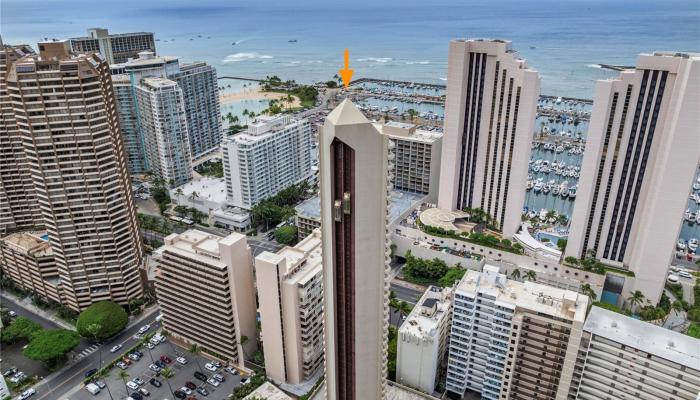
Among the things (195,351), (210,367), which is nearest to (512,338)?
(210,367)

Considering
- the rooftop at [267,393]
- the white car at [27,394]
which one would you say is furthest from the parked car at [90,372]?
the rooftop at [267,393]

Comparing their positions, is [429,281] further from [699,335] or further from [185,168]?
[185,168]

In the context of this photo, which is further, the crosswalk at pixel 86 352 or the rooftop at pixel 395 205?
the rooftop at pixel 395 205

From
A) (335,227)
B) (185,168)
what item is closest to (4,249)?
(185,168)

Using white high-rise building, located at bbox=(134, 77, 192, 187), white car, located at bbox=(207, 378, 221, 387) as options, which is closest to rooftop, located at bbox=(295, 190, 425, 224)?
white car, located at bbox=(207, 378, 221, 387)

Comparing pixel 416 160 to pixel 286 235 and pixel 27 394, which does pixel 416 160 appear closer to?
pixel 286 235

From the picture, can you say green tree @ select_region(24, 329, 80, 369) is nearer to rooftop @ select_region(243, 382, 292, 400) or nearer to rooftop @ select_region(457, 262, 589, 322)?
rooftop @ select_region(243, 382, 292, 400)

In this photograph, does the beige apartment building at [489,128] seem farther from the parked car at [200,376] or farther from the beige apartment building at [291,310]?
the parked car at [200,376]
